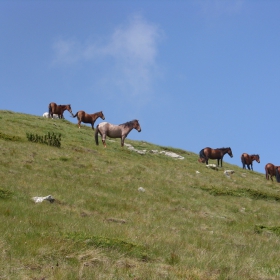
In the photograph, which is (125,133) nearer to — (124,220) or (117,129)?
(117,129)

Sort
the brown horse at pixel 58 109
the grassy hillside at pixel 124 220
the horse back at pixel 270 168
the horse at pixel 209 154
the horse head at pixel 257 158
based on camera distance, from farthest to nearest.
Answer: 1. the brown horse at pixel 58 109
2. the horse head at pixel 257 158
3. the horse at pixel 209 154
4. the horse back at pixel 270 168
5. the grassy hillside at pixel 124 220

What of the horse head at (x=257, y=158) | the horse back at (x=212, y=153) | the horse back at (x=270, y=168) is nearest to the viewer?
the horse back at (x=270, y=168)

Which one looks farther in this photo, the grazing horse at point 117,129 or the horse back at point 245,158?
the horse back at point 245,158

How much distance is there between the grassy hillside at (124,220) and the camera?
6984 millimetres

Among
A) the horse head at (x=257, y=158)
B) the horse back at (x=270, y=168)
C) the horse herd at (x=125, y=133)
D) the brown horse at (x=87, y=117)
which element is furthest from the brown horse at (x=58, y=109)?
the horse back at (x=270, y=168)

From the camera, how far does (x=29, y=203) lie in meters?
11.5

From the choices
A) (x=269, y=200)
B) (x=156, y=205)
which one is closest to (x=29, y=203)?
(x=156, y=205)

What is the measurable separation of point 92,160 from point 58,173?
4447 mm

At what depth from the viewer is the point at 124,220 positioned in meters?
11.6

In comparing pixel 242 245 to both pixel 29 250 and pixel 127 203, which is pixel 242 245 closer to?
pixel 127 203

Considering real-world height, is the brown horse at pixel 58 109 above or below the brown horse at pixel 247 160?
above

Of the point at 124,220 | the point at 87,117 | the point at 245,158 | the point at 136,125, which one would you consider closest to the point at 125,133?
the point at 136,125

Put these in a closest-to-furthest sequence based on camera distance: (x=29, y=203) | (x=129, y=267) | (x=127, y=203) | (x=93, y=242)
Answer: (x=129, y=267)
(x=93, y=242)
(x=29, y=203)
(x=127, y=203)

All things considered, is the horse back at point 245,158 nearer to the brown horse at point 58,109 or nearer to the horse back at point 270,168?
the horse back at point 270,168
